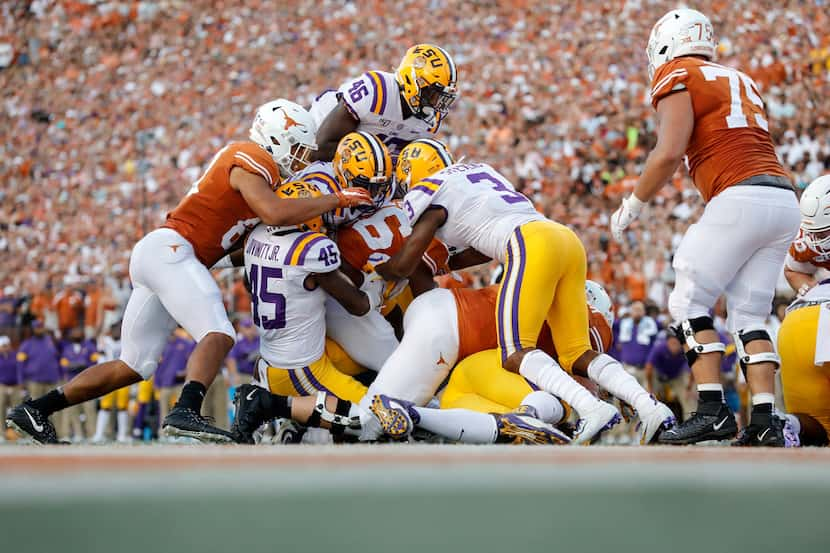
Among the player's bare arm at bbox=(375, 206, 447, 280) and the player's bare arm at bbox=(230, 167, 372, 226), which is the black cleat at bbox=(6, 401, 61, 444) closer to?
the player's bare arm at bbox=(230, 167, 372, 226)

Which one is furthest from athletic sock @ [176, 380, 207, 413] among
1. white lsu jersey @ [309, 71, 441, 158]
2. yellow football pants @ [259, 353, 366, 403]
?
white lsu jersey @ [309, 71, 441, 158]

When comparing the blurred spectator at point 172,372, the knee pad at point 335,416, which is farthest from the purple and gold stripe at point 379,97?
the blurred spectator at point 172,372

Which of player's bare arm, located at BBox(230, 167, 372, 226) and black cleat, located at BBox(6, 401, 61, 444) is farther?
black cleat, located at BBox(6, 401, 61, 444)

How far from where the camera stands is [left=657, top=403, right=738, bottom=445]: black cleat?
4465mm

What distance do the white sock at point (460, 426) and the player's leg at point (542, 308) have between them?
339 mm

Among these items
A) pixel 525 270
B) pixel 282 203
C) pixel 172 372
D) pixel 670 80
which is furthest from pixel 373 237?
pixel 172 372

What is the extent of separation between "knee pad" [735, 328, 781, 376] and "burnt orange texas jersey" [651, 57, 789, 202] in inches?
25.0

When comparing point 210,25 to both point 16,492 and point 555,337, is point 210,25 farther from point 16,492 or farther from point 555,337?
point 16,492

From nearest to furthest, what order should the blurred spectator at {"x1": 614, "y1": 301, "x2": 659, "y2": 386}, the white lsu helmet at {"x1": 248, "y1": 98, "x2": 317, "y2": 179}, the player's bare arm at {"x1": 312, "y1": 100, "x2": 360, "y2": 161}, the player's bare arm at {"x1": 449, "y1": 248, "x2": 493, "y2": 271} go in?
the white lsu helmet at {"x1": 248, "y1": 98, "x2": 317, "y2": 179}
the player's bare arm at {"x1": 449, "y1": 248, "x2": 493, "y2": 271}
the player's bare arm at {"x1": 312, "y1": 100, "x2": 360, "y2": 161}
the blurred spectator at {"x1": 614, "y1": 301, "x2": 659, "y2": 386}

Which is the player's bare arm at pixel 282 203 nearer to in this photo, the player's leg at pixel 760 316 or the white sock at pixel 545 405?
the white sock at pixel 545 405

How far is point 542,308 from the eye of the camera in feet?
16.4

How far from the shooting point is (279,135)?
5461 mm

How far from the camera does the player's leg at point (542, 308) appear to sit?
15.4 feet

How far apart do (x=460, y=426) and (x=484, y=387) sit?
524mm
